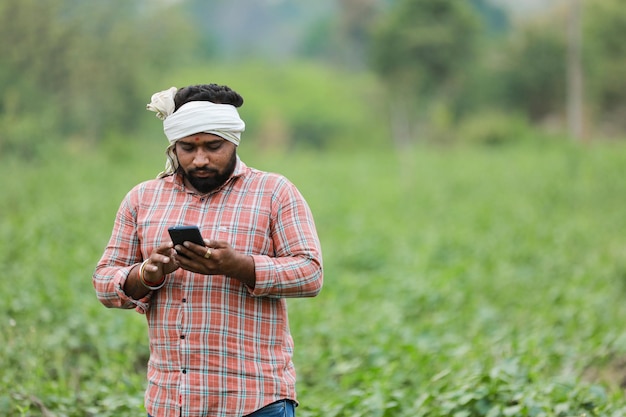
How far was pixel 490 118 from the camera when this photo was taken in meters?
37.8

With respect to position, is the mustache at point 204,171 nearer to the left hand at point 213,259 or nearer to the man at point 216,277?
the man at point 216,277

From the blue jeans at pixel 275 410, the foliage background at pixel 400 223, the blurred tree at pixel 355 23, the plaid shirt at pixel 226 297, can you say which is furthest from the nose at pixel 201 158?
the blurred tree at pixel 355 23

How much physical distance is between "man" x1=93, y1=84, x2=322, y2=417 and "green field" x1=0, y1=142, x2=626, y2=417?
170cm

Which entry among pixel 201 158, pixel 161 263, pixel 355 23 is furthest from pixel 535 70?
pixel 161 263

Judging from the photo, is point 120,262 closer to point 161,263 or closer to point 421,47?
point 161,263

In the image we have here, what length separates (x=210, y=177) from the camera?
2.80 meters

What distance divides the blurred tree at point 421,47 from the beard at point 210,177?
77.1 feet

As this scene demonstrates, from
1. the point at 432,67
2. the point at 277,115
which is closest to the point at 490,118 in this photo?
the point at 432,67

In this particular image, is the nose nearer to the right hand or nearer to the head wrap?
the head wrap

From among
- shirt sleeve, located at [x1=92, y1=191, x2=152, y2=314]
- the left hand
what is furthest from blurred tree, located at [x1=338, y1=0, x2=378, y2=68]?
the left hand

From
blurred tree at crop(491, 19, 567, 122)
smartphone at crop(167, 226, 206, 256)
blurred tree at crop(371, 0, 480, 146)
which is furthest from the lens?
blurred tree at crop(491, 19, 567, 122)

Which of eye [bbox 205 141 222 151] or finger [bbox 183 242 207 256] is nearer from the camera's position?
finger [bbox 183 242 207 256]

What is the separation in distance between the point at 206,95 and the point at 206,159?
0.24 meters

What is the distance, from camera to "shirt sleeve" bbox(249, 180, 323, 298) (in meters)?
2.66
